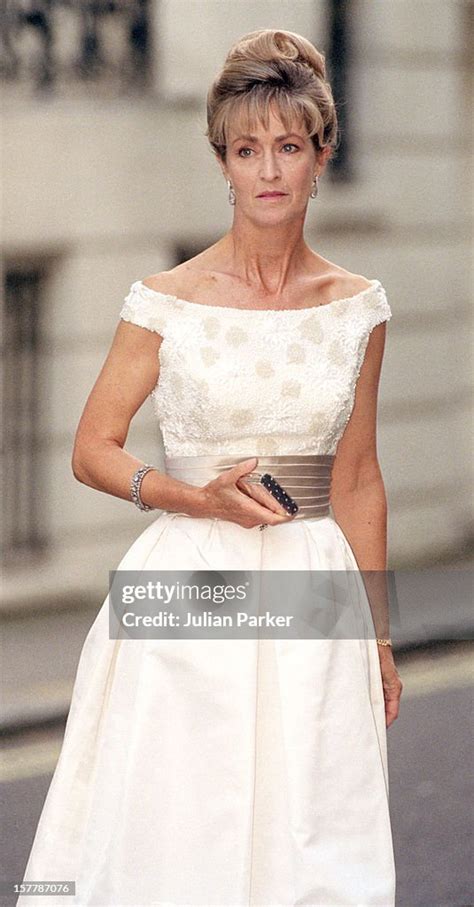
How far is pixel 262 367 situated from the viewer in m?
3.39

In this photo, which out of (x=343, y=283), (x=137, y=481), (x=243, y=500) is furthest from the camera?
(x=343, y=283)

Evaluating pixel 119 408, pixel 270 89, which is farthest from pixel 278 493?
pixel 270 89

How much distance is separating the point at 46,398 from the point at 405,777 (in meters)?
4.08

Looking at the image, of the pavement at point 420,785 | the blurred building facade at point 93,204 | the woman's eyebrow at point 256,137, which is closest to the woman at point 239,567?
the woman's eyebrow at point 256,137

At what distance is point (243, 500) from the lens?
3.11 meters

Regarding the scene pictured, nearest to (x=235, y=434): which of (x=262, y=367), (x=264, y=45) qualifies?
(x=262, y=367)

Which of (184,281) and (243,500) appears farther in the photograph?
(184,281)

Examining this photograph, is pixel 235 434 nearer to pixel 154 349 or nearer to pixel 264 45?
pixel 154 349

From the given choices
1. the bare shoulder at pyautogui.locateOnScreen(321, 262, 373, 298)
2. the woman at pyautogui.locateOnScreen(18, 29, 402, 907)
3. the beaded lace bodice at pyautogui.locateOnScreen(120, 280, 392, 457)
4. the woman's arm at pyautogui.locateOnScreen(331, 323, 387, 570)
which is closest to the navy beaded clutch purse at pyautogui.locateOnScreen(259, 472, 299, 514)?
the woman at pyautogui.locateOnScreen(18, 29, 402, 907)

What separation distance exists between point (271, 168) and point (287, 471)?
2.00ft

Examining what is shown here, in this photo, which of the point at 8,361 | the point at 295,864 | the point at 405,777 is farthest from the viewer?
the point at 8,361

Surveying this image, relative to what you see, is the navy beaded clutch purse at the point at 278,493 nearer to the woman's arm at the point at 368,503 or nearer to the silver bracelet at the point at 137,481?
the silver bracelet at the point at 137,481

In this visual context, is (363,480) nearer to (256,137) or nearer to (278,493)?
(278,493)

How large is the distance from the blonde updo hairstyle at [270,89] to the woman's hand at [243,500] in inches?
27.6
